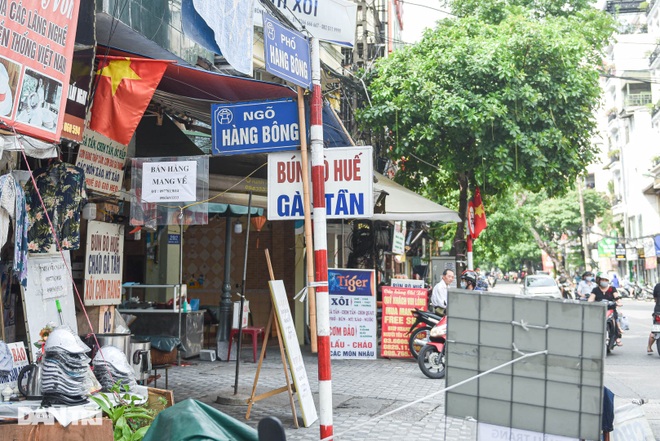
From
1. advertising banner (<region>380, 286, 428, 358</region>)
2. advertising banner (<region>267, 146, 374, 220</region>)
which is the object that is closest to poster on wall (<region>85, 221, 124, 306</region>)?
advertising banner (<region>267, 146, 374, 220</region>)

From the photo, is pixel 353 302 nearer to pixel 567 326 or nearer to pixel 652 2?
pixel 567 326

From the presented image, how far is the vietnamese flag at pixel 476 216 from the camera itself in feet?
60.0

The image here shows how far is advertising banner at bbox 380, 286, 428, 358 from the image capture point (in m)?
14.1

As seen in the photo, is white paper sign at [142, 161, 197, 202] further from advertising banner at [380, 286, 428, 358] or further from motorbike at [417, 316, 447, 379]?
advertising banner at [380, 286, 428, 358]

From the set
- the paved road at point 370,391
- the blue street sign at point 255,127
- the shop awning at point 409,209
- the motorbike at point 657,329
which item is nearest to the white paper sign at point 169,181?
the blue street sign at point 255,127

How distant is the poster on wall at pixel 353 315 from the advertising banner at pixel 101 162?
5.27 meters

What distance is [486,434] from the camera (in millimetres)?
4383

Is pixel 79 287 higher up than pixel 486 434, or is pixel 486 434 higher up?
pixel 79 287

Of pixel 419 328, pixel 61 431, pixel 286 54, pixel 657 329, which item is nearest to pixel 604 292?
pixel 657 329

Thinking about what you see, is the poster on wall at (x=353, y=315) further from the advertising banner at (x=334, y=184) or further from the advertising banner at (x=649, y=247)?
the advertising banner at (x=649, y=247)

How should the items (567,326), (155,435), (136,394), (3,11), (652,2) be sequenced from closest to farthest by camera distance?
(155,435), (567,326), (3,11), (136,394), (652,2)

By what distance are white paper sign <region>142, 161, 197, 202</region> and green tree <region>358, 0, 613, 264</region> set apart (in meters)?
9.83

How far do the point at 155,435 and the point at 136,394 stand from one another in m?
2.90

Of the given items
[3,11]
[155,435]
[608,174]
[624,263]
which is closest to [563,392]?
[155,435]
